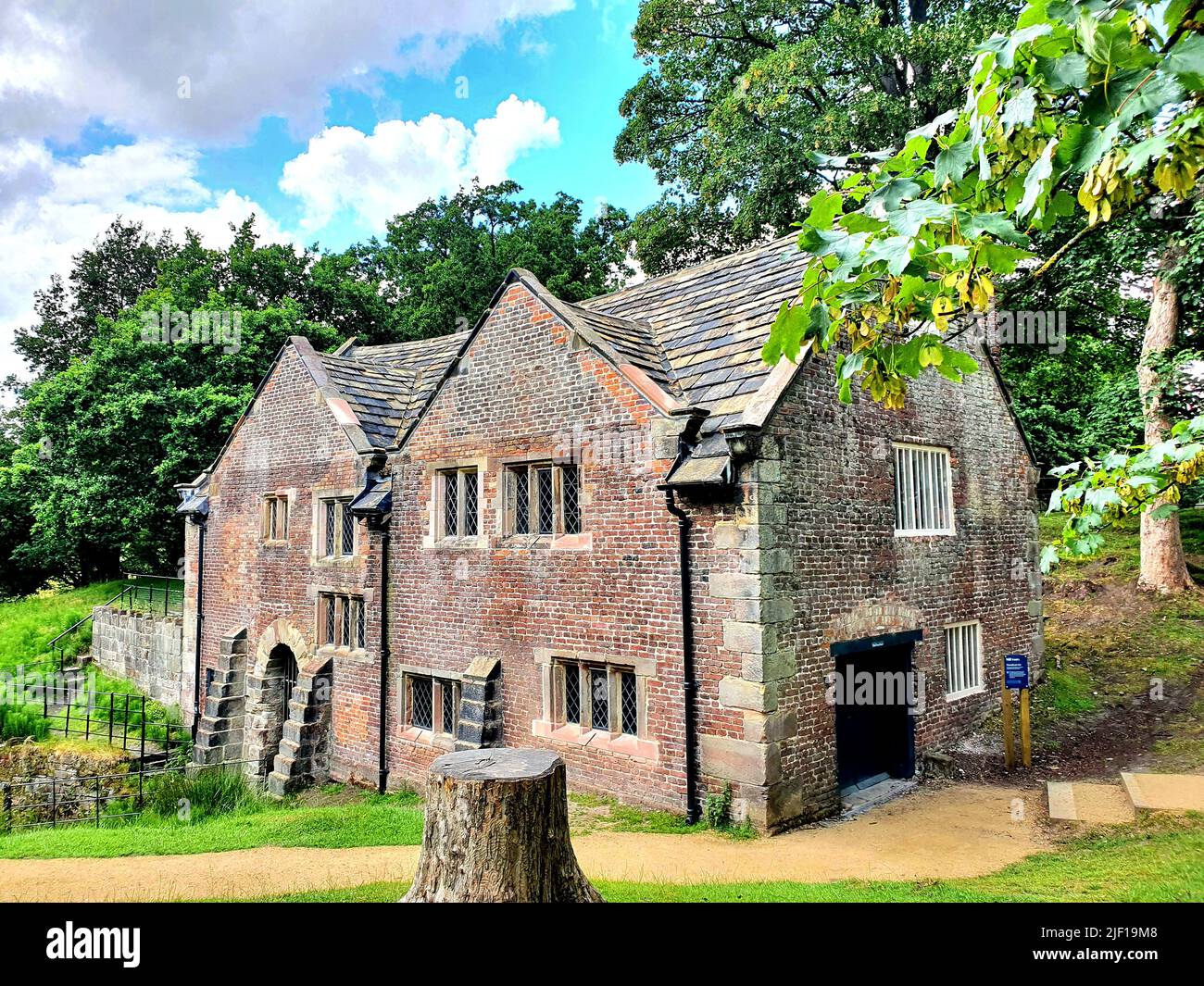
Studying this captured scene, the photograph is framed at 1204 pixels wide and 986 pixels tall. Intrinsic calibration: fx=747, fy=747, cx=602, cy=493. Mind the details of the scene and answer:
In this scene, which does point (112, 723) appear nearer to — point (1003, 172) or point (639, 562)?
point (639, 562)

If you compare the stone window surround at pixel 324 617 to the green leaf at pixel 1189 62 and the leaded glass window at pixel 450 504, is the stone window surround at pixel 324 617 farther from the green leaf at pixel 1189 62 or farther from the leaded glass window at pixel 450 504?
the green leaf at pixel 1189 62

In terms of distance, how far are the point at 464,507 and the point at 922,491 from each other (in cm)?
784

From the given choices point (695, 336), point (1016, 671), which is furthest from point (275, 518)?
point (1016, 671)

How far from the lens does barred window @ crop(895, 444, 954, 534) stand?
12031mm

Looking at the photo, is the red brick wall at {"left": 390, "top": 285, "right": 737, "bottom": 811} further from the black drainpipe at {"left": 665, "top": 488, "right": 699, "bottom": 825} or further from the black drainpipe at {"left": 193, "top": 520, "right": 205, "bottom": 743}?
the black drainpipe at {"left": 193, "top": 520, "right": 205, "bottom": 743}

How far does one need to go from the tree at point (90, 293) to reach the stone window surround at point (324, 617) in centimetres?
3350

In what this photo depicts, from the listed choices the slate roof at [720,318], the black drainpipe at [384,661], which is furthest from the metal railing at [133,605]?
the slate roof at [720,318]

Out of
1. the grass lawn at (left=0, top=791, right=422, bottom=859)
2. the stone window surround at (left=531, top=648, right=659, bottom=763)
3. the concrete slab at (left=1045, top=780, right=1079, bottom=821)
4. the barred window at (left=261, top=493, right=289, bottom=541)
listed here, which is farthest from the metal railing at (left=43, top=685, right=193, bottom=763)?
the concrete slab at (left=1045, top=780, right=1079, bottom=821)

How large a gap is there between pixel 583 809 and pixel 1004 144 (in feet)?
31.3

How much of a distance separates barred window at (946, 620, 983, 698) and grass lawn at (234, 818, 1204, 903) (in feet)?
15.9

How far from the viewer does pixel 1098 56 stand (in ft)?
8.10

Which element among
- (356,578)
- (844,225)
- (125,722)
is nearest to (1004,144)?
(844,225)
